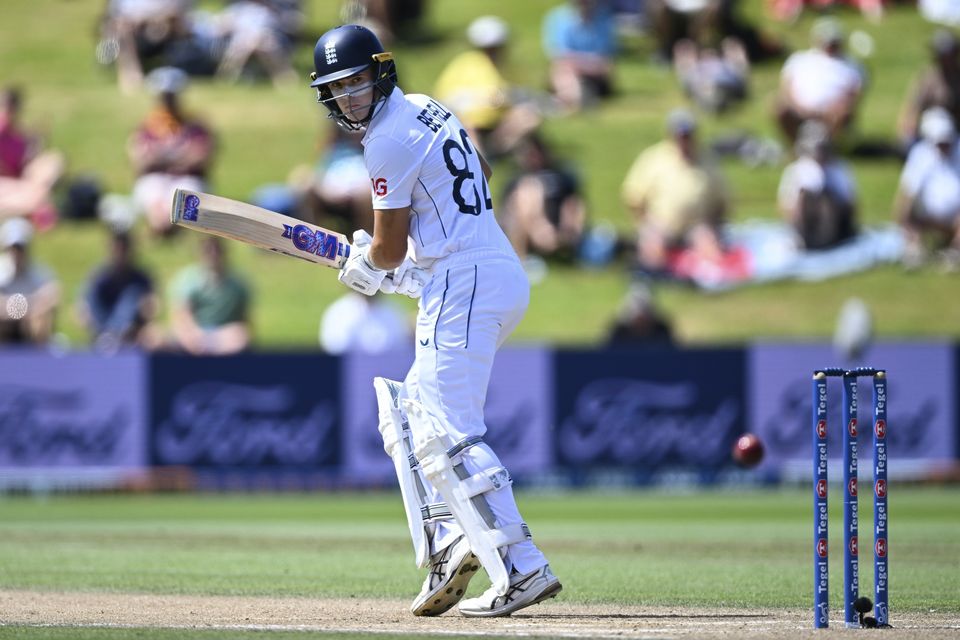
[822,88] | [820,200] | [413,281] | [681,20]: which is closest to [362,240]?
[413,281]

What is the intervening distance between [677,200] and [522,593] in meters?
12.3

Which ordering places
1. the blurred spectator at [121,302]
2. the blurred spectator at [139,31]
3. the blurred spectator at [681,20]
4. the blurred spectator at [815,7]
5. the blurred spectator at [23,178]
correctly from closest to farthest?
the blurred spectator at [121,302]
the blurred spectator at [23,178]
the blurred spectator at [681,20]
the blurred spectator at [139,31]
the blurred spectator at [815,7]

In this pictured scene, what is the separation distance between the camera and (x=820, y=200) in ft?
59.8

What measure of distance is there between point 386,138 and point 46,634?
7.69 ft

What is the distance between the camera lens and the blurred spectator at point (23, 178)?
20281mm

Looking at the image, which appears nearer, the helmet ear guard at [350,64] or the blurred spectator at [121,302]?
the helmet ear guard at [350,64]

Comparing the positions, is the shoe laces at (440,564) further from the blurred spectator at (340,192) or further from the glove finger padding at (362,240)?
the blurred spectator at (340,192)

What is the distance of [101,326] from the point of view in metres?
17.1

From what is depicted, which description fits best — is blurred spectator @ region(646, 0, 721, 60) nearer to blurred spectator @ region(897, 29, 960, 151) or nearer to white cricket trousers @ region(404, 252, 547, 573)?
blurred spectator @ region(897, 29, 960, 151)

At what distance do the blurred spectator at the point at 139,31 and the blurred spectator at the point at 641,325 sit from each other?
890cm

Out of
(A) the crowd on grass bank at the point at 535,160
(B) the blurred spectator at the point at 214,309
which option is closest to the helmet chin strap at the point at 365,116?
(A) the crowd on grass bank at the point at 535,160

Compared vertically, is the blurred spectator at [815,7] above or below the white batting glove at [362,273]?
above

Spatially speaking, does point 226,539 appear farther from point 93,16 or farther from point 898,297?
point 93,16

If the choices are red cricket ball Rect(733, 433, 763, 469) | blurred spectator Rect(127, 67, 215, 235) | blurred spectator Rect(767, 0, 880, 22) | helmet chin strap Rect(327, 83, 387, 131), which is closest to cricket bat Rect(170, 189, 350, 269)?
helmet chin strap Rect(327, 83, 387, 131)
